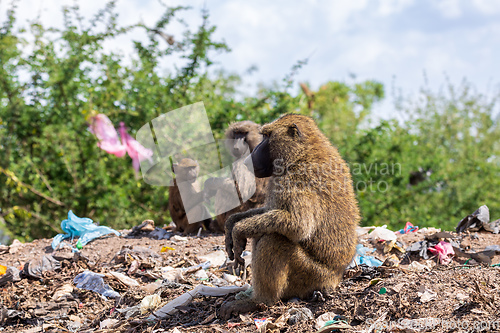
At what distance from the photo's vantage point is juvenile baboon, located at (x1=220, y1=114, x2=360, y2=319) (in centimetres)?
287

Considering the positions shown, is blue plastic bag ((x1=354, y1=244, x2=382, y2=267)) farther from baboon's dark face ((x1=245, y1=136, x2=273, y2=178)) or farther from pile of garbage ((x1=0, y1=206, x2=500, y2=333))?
baboon's dark face ((x1=245, y1=136, x2=273, y2=178))

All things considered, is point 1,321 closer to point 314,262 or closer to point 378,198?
point 314,262

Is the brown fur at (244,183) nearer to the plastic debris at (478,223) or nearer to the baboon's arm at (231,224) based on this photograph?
the baboon's arm at (231,224)

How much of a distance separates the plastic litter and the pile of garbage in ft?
0.04

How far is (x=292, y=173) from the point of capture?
3039mm

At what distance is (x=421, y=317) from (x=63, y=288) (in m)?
3.22

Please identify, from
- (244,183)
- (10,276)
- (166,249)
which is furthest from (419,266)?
(10,276)

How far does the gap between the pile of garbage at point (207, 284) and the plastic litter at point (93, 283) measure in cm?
1

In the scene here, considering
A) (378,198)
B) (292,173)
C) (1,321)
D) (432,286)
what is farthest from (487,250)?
(1,321)

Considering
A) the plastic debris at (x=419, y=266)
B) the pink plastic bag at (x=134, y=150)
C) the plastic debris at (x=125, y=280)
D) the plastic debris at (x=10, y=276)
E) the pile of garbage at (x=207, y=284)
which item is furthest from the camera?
the pink plastic bag at (x=134, y=150)

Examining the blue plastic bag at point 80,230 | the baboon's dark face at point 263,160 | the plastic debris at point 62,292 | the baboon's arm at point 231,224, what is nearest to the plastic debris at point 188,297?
the baboon's arm at point 231,224

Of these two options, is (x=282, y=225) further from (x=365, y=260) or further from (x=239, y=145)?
(x=239, y=145)

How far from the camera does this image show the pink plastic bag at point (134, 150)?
689 centimetres

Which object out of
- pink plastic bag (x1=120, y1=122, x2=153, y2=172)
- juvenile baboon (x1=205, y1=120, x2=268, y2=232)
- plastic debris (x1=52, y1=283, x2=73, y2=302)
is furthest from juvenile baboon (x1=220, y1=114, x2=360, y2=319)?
pink plastic bag (x1=120, y1=122, x2=153, y2=172)
